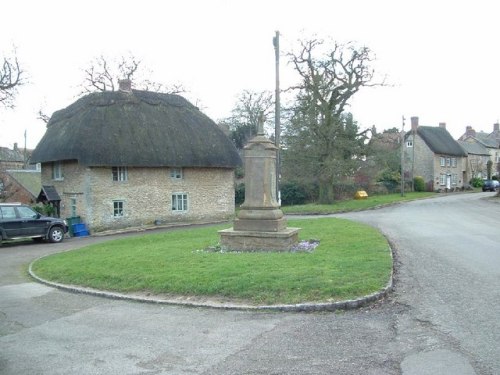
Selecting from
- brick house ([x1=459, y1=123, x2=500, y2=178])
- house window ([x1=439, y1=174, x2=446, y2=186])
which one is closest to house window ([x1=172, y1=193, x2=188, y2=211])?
house window ([x1=439, y1=174, x2=446, y2=186])

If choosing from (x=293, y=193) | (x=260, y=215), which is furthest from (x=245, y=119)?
(x=260, y=215)

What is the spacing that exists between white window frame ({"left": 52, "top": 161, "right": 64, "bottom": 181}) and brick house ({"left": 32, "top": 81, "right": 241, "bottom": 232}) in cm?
6

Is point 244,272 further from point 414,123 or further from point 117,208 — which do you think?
point 414,123

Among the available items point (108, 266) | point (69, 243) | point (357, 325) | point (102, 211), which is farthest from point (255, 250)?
point (102, 211)

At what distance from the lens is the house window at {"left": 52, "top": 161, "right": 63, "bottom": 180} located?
2937 cm

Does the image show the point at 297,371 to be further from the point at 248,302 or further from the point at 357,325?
the point at 248,302

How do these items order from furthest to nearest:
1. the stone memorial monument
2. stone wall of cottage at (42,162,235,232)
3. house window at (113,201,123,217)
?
house window at (113,201,123,217) < stone wall of cottage at (42,162,235,232) < the stone memorial monument

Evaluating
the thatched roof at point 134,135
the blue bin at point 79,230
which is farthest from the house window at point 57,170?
the blue bin at point 79,230

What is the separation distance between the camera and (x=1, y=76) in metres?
27.5

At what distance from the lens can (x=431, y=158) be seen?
60125 millimetres

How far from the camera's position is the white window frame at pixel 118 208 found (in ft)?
90.8

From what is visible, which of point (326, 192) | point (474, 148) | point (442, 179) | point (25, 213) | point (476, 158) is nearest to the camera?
point (25, 213)

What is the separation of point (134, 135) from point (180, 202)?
16.4 feet

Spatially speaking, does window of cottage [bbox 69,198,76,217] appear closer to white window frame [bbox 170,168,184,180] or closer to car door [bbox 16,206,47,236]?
car door [bbox 16,206,47,236]
